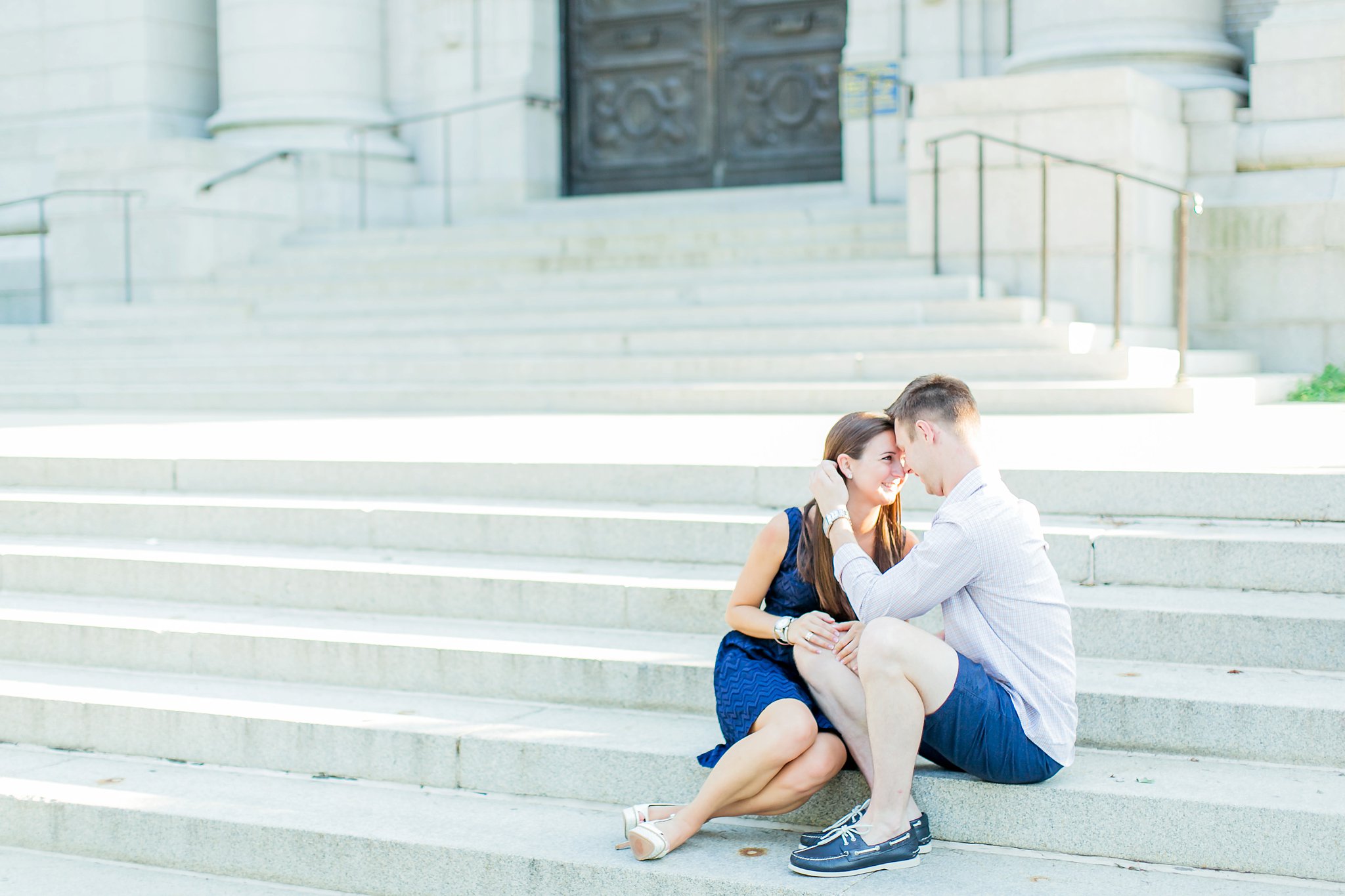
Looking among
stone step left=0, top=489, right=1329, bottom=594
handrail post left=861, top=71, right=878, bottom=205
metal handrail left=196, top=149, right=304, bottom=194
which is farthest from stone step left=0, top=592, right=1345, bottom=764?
metal handrail left=196, top=149, right=304, bottom=194

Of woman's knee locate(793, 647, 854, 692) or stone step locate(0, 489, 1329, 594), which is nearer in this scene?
woman's knee locate(793, 647, 854, 692)

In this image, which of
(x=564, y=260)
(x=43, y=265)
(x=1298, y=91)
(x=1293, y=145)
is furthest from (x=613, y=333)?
(x=43, y=265)

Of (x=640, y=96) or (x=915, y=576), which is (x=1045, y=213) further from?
(x=640, y=96)

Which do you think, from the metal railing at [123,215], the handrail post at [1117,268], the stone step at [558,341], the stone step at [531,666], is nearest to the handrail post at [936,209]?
the stone step at [558,341]

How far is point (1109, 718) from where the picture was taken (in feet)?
14.5

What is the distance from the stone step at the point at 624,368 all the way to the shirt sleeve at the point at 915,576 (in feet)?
16.9

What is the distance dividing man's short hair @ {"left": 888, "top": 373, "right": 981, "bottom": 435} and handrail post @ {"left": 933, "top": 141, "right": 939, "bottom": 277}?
21.9 feet

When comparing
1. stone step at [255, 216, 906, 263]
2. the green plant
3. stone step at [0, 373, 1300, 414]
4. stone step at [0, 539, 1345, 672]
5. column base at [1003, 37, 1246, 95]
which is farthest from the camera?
stone step at [255, 216, 906, 263]

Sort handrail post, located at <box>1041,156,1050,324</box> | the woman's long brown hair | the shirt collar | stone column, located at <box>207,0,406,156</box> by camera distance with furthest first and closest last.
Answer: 1. stone column, located at <box>207,0,406,156</box>
2. handrail post, located at <box>1041,156,1050,324</box>
3. the woman's long brown hair
4. the shirt collar

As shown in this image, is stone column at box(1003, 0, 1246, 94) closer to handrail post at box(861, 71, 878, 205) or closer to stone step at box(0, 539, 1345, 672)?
handrail post at box(861, 71, 878, 205)

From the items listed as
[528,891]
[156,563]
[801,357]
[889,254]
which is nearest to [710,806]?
[528,891]

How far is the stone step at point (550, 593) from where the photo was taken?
475 centimetres

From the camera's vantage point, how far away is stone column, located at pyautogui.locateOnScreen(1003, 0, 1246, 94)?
1130 centimetres

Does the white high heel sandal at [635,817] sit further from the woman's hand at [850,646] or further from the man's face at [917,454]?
the man's face at [917,454]
